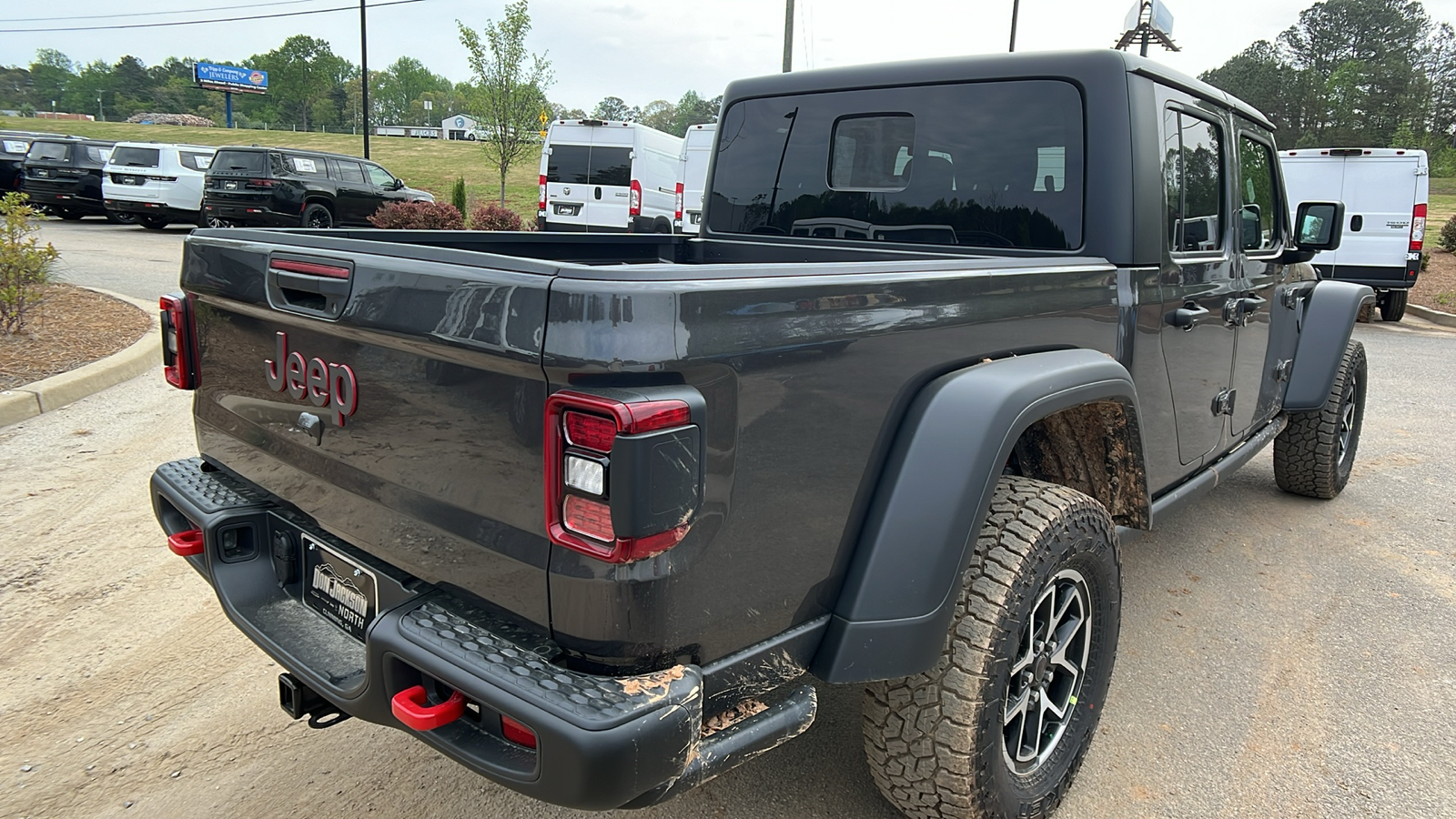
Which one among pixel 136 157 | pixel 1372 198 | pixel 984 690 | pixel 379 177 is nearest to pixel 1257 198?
pixel 984 690

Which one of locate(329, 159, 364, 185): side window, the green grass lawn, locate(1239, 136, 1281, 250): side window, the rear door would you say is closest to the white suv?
locate(329, 159, 364, 185): side window

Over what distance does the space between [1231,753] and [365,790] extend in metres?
2.51

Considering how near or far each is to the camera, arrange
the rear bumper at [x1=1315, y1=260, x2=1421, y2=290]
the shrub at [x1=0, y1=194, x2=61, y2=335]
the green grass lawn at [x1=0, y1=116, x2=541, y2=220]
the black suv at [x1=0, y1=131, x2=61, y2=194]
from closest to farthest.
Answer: the shrub at [x1=0, y1=194, x2=61, y2=335] < the rear bumper at [x1=1315, y1=260, x2=1421, y2=290] < the black suv at [x1=0, y1=131, x2=61, y2=194] < the green grass lawn at [x1=0, y1=116, x2=541, y2=220]

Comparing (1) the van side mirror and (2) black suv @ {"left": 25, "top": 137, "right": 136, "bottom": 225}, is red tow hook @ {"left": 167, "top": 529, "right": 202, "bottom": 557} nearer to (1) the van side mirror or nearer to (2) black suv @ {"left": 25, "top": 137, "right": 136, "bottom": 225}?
(1) the van side mirror

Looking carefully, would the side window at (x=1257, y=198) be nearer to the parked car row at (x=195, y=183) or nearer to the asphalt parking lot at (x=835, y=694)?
the asphalt parking lot at (x=835, y=694)

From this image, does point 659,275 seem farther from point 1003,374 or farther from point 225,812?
point 225,812

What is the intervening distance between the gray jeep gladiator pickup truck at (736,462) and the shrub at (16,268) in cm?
539

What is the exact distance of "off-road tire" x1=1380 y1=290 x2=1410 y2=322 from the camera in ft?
43.6

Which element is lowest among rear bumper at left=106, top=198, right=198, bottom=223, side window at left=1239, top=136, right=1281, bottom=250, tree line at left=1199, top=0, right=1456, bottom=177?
side window at left=1239, top=136, right=1281, bottom=250

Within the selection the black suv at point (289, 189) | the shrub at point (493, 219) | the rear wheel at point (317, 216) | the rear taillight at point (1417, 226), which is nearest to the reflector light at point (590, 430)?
the rear taillight at point (1417, 226)

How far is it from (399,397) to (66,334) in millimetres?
7194

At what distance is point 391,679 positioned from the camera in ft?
Answer: 5.73

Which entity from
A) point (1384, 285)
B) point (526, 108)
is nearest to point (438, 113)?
point (526, 108)

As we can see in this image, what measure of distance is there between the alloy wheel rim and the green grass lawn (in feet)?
87.0
